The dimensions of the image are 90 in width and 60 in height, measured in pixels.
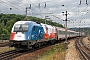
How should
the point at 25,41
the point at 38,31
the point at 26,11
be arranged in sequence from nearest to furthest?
the point at 25,41 < the point at 38,31 < the point at 26,11

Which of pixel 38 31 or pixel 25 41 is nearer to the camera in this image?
pixel 25 41

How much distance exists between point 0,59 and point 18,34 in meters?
6.60

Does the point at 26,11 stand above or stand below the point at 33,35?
above

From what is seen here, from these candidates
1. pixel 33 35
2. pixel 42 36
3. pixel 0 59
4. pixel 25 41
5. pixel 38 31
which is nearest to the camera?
pixel 0 59

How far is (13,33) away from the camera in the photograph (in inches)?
1022

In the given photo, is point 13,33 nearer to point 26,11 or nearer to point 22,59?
point 22,59

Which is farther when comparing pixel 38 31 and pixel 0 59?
pixel 38 31

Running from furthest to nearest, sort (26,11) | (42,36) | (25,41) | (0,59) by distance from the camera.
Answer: (26,11)
(42,36)
(25,41)
(0,59)

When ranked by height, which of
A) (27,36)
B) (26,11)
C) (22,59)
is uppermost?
(26,11)

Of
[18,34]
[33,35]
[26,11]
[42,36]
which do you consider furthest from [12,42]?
[26,11]

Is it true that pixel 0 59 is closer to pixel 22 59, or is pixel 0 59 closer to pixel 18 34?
pixel 22 59

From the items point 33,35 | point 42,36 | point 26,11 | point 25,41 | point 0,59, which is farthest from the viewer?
point 26,11

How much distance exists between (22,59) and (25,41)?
16.1 ft

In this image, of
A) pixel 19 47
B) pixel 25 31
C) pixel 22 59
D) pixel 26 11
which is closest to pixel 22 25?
pixel 25 31
